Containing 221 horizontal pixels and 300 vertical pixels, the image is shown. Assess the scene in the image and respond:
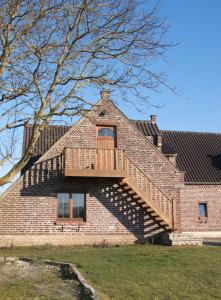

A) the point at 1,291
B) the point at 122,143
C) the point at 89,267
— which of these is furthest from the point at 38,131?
the point at 122,143

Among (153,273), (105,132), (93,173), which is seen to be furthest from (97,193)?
(153,273)

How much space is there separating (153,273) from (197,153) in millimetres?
22451

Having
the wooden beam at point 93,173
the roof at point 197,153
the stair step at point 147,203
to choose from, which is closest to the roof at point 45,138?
the wooden beam at point 93,173

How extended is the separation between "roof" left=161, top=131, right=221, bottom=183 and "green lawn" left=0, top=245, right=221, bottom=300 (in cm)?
1397

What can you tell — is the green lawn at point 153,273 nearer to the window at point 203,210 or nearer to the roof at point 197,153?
the window at point 203,210

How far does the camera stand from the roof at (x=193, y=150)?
27.0 metres

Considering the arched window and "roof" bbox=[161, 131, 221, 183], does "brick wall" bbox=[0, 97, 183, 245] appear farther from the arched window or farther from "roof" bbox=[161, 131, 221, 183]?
"roof" bbox=[161, 131, 221, 183]

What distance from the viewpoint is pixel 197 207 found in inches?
1148

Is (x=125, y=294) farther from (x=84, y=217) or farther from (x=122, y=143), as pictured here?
(x=122, y=143)

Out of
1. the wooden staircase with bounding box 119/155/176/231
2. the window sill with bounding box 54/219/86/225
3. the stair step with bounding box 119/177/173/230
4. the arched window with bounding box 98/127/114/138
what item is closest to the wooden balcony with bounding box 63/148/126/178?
the wooden staircase with bounding box 119/155/176/231

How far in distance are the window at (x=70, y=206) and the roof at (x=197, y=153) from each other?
29.6 feet

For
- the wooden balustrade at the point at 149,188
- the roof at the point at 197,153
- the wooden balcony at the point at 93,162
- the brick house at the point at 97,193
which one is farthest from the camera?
the roof at the point at 197,153

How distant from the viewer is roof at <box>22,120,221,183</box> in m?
27.0

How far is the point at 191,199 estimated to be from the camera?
29250 mm
